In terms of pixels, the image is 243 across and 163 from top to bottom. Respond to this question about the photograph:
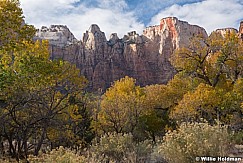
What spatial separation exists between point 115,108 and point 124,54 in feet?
256

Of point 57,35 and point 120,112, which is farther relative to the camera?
point 57,35

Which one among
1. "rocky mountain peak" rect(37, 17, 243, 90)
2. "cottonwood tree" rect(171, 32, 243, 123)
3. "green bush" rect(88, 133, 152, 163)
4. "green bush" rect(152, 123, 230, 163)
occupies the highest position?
"rocky mountain peak" rect(37, 17, 243, 90)

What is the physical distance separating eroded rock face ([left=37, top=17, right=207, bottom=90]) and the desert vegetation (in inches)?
2626

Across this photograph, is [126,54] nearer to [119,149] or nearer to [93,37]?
[93,37]

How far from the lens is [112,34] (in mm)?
102750

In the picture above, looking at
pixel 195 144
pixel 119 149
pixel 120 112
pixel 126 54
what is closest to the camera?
pixel 195 144

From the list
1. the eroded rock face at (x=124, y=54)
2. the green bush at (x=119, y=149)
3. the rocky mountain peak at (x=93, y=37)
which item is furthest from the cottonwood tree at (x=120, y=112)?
the rocky mountain peak at (x=93, y=37)

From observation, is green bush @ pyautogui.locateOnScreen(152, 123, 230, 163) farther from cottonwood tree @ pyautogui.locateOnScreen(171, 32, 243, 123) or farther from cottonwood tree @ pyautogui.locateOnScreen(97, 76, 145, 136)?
cottonwood tree @ pyautogui.locateOnScreen(97, 76, 145, 136)

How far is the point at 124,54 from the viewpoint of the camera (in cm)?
9769

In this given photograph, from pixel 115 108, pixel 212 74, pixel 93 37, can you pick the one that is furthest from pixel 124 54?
pixel 212 74

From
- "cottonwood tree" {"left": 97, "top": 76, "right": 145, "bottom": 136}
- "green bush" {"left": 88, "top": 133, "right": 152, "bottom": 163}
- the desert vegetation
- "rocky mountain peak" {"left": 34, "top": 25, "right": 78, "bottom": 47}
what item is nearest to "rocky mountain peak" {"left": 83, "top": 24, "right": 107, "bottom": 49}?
"rocky mountain peak" {"left": 34, "top": 25, "right": 78, "bottom": 47}

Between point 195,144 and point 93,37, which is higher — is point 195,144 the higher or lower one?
the lower one

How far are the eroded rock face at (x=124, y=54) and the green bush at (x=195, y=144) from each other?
81913mm

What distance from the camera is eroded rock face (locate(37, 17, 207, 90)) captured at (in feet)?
306
